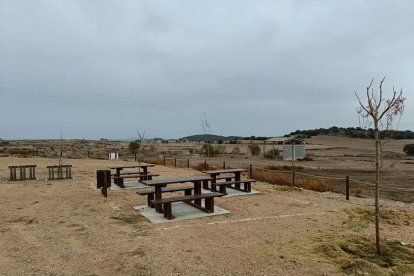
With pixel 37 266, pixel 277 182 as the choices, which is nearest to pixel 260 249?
pixel 37 266

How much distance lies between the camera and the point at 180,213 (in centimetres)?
738

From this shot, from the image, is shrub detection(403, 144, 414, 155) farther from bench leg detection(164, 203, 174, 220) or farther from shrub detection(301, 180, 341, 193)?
bench leg detection(164, 203, 174, 220)

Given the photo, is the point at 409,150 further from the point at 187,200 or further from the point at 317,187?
the point at 187,200

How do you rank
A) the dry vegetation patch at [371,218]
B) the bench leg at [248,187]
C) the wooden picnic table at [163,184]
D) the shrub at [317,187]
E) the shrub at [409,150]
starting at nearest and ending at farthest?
the dry vegetation patch at [371,218], the wooden picnic table at [163,184], the bench leg at [248,187], the shrub at [317,187], the shrub at [409,150]

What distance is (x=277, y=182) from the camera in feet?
42.8

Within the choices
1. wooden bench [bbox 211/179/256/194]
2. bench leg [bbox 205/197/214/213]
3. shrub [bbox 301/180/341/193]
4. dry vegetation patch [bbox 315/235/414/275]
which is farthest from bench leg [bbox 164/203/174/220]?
shrub [bbox 301/180/341/193]

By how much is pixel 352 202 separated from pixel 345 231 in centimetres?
350

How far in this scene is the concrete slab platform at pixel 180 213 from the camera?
6.97 m

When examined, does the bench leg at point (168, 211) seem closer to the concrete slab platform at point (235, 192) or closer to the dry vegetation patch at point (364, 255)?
the dry vegetation patch at point (364, 255)

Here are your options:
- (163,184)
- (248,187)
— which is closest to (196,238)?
(163,184)

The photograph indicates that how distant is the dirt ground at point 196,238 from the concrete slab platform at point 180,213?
22 centimetres


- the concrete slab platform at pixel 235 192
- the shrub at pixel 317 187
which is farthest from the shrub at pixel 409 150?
the concrete slab platform at pixel 235 192

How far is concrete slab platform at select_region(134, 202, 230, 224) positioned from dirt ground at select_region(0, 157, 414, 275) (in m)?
0.22

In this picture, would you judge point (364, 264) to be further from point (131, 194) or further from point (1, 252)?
point (131, 194)
